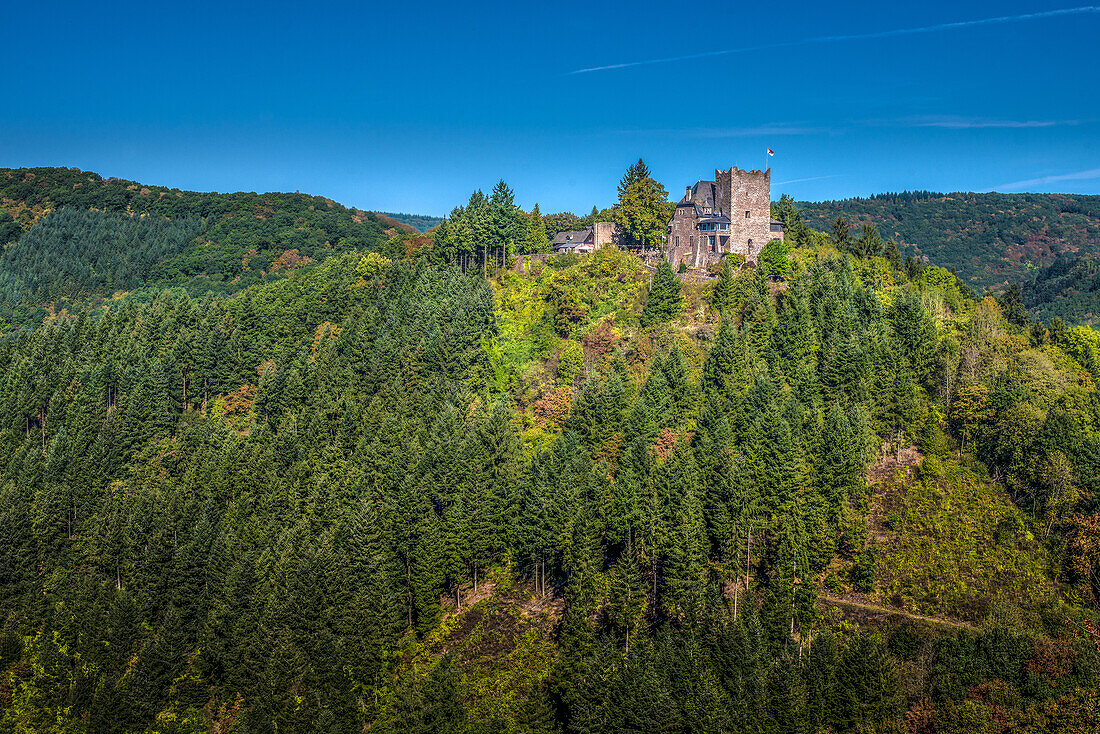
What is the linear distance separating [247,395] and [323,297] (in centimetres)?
1801

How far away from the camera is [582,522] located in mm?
62500

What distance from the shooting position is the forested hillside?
54.5 meters

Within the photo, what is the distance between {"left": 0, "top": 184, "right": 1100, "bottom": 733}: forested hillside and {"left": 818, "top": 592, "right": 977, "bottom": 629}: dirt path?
48cm

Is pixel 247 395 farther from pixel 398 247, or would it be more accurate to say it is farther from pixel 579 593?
pixel 579 593

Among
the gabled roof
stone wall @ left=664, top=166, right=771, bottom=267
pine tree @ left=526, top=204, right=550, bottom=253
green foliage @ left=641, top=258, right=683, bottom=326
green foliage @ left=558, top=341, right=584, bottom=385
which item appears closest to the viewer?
green foliage @ left=558, top=341, right=584, bottom=385

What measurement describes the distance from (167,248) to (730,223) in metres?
133

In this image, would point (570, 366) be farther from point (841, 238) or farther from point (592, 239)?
point (841, 238)

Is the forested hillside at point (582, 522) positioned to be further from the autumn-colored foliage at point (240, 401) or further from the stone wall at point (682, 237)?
the stone wall at point (682, 237)

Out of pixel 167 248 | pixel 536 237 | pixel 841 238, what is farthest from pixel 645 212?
pixel 167 248

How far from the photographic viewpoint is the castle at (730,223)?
332 feet

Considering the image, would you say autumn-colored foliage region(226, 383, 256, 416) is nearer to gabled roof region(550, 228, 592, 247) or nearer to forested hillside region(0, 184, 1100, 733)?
forested hillside region(0, 184, 1100, 733)

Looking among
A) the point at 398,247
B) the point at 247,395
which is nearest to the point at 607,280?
the point at 398,247

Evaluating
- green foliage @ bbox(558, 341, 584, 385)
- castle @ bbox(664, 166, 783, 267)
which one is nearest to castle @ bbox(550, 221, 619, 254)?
castle @ bbox(664, 166, 783, 267)

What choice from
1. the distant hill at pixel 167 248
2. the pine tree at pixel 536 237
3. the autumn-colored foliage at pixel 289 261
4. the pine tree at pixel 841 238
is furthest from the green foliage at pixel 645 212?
the autumn-colored foliage at pixel 289 261
